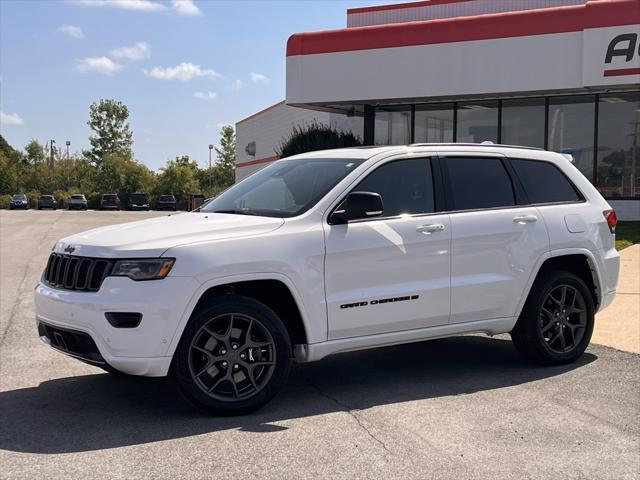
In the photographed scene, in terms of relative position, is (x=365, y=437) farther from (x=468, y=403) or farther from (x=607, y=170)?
(x=607, y=170)

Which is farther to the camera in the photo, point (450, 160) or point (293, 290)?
point (450, 160)

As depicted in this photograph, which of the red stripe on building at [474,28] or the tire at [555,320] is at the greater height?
the red stripe on building at [474,28]

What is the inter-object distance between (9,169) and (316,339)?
283 feet

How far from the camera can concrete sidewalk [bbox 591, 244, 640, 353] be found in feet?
23.7

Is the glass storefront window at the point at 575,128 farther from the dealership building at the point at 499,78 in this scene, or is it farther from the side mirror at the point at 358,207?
the side mirror at the point at 358,207

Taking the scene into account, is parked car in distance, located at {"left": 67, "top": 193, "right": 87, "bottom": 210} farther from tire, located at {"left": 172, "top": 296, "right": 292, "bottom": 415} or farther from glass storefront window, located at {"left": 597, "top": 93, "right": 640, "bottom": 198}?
tire, located at {"left": 172, "top": 296, "right": 292, "bottom": 415}

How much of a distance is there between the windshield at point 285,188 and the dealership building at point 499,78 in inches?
622

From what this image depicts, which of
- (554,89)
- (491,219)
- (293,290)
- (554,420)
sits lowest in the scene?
(554,420)

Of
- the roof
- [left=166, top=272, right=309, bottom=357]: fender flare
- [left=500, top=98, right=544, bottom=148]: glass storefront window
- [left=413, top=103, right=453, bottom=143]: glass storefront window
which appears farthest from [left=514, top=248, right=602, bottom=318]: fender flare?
[left=413, top=103, right=453, bottom=143]: glass storefront window

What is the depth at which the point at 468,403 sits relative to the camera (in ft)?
16.8

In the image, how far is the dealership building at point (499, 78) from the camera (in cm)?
1931

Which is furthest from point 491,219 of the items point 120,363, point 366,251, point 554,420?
point 120,363

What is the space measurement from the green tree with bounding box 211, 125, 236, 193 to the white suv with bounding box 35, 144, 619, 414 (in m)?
76.2

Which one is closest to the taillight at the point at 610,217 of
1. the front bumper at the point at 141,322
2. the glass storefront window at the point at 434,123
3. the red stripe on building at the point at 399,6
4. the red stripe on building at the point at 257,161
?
the front bumper at the point at 141,322
